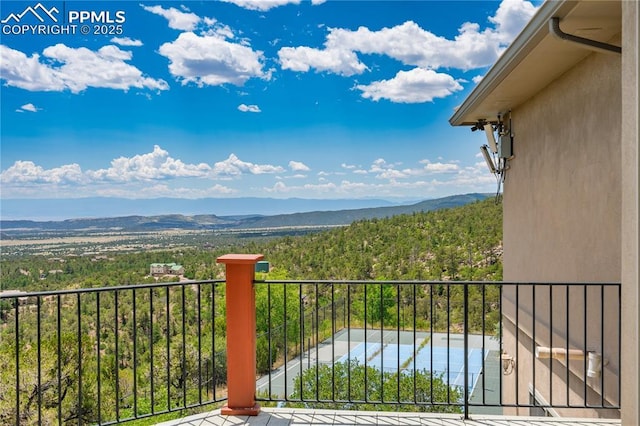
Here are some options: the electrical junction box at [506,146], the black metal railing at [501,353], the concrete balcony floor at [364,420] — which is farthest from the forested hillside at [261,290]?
the concrete balcony floor at [364,420]

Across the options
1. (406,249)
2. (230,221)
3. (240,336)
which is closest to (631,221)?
(240,336)

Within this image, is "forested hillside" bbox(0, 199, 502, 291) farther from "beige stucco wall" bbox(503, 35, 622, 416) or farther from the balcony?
"beige stucco wall" bbox(503, 35, 622, 416)

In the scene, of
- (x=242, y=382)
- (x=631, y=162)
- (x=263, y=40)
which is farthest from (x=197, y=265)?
(x=263, y=40)

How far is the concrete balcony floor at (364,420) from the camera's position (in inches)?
132

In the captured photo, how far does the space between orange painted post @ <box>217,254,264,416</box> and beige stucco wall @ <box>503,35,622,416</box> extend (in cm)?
213

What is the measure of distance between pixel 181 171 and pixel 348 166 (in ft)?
57.8

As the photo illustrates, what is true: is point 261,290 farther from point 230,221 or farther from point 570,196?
point 230,221

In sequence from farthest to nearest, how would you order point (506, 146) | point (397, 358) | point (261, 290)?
point (261, 290) → point (506, 146) → point (397, 358)

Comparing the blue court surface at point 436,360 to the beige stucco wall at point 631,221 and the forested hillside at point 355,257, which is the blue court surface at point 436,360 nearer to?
the forested hillside at point 355,257

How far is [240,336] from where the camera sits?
3.56m

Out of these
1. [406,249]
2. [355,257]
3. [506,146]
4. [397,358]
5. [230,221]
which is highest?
[506,146]

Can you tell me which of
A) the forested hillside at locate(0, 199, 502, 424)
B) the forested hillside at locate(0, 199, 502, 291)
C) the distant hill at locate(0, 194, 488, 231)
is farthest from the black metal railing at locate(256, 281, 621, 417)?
the distant hill at locate(0, 194, 488, 231)

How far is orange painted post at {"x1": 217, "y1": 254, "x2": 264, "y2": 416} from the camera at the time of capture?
3543 millimetres

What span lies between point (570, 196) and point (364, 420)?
2.46 meters
